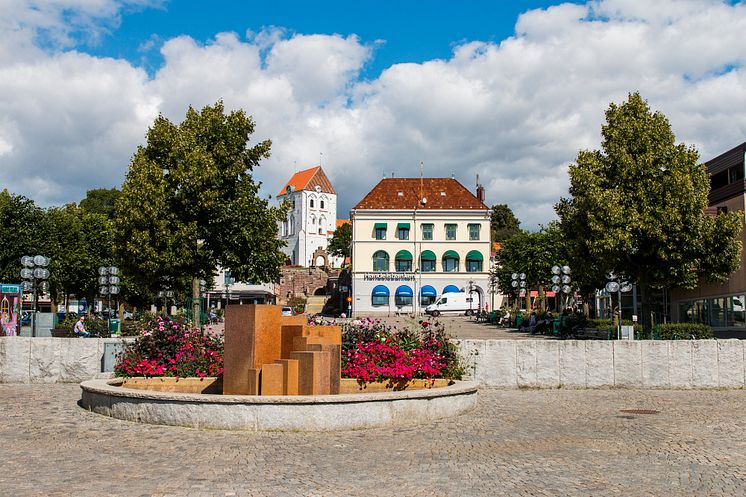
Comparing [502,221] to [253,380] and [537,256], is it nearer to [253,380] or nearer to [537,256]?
[537,256]

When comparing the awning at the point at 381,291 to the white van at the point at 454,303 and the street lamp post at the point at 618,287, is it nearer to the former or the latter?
the white van at the point at 454,303

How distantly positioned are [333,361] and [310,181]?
151953 mm

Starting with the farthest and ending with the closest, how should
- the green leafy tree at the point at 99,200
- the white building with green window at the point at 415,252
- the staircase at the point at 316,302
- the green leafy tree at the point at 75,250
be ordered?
the staircase at the point at 316,302, the green leafy tree at the point at 99,200, the white building with green window at the point at 415,252, the green leafy tree at the point at 75,250

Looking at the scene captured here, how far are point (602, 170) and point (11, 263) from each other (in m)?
40.7

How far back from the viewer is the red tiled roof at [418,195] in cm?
7350

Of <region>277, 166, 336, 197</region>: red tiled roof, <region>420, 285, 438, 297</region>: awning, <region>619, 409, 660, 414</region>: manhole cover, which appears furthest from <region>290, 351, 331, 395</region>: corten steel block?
<region>277, 166, 336, 197</region>: red tiled roof

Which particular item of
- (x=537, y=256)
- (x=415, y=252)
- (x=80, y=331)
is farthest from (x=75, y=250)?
(x=537, y=256)

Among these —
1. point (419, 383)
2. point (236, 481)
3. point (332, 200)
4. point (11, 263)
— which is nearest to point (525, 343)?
point (419, 383)

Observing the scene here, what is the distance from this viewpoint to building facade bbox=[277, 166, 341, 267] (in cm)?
15738

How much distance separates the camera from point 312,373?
11.9m

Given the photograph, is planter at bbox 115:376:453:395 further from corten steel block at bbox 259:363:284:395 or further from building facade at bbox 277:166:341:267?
building facade at bbox 277:166:341:267

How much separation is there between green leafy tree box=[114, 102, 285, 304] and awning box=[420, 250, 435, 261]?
38.5m

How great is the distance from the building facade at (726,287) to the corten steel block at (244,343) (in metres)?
29.6

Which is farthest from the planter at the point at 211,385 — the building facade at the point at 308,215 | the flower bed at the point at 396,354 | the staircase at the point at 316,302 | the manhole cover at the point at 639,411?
the building facade at the point at 308,215
